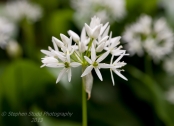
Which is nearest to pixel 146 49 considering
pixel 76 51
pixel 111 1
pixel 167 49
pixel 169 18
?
pixel 167 49

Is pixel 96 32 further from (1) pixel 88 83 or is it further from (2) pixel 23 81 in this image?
(2) pixel 23 81

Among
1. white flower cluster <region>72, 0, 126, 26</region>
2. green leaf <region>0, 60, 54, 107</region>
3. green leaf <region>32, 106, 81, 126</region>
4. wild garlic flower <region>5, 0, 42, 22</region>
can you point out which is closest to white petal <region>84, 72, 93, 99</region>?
green leaf <region>32, 106, 81, 126</region>

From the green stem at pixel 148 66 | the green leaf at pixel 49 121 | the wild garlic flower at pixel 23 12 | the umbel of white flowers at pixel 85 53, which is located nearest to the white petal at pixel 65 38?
the umbel of white flowers at pixel 85 53

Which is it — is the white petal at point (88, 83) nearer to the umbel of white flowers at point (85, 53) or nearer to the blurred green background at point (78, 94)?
the umbel of white flowers at point (85, 53)

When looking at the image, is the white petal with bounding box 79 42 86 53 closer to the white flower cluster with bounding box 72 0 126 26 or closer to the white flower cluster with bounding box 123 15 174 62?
the white flower cluster with bounding box 123 15 174 62

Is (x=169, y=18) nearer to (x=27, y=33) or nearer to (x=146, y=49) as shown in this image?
(x=146, y=49)

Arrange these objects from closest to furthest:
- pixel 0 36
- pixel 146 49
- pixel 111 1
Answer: pixel 0 36 < pixel 146 49 < pixel 111 1
